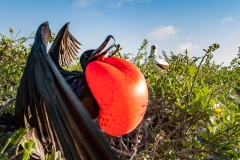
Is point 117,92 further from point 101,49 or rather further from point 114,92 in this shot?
point 101,49

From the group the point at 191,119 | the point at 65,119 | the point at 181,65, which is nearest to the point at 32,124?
the point at 65,119

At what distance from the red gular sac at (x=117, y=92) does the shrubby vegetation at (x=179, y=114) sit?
0.25 metres

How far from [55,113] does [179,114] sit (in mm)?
1172

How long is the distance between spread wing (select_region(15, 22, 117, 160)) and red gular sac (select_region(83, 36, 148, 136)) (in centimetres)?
17

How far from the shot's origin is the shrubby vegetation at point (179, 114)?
4.80 feet

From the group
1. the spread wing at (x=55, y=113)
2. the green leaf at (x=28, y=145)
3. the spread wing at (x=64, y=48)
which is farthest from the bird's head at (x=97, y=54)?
the spread wing at (x=64, y=48)

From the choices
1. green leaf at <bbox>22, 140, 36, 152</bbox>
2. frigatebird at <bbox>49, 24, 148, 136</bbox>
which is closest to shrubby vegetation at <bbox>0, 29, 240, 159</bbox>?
green leaf at <bbox>22, 140, 36, 152</bbox>

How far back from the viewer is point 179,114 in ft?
5.63

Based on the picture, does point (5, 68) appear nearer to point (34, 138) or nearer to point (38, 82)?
point (34, 138)

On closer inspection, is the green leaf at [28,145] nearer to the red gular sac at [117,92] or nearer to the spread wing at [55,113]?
the spread wing at [55,113]

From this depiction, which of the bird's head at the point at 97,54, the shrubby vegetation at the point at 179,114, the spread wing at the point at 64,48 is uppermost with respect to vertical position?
the spread wing at the point at 64,48

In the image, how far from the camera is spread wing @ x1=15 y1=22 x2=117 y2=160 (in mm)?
458

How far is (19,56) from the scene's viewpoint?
222 cm

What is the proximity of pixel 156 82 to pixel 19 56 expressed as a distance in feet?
3.12
